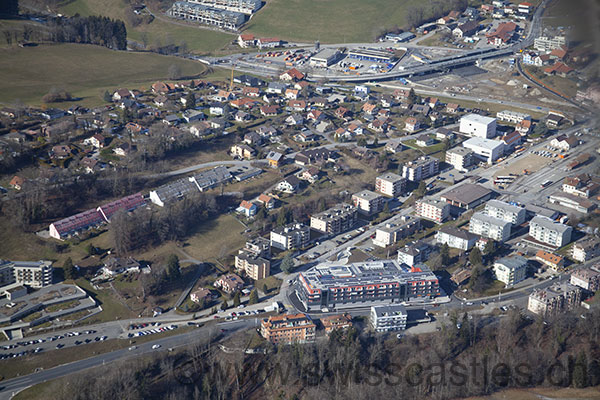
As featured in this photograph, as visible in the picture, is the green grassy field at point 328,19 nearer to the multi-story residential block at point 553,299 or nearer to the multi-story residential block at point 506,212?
the multi-story residential block at point 506,212

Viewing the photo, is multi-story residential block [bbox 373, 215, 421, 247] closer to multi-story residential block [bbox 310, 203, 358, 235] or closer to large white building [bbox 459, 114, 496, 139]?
multi-story residential block [bbox 310, 203, 358, 235]

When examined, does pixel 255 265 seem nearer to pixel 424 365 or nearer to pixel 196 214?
pixel 196 214

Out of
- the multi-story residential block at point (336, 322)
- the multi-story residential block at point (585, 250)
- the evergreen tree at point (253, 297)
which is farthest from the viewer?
the multi-story residential block at point (585, 250)

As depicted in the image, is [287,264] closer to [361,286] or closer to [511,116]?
[361,286]

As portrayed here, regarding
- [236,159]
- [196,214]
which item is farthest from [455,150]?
[196,214]

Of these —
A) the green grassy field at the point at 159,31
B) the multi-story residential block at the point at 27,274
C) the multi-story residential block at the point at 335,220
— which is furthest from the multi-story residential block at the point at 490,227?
the green grassy field at the point at 159,31

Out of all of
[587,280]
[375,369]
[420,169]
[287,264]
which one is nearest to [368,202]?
[420,169]
